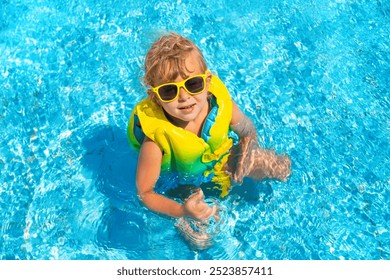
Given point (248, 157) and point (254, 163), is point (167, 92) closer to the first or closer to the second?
point (248, 157)

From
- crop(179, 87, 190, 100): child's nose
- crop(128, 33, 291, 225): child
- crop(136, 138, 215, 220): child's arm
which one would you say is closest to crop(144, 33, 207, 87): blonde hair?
crop(128, 33, 291, 225): child

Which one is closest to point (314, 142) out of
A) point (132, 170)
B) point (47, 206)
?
point (132, 170)

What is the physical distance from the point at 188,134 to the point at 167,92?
54 centimetres

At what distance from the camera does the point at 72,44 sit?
18.4 feet

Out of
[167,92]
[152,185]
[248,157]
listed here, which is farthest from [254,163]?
[167,92]

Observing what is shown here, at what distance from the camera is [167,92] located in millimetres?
3354

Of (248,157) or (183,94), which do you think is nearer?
(183,94)

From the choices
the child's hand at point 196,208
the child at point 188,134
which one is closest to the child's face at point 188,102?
the child at point 188,134

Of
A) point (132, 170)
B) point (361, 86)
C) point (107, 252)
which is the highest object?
point (361, 86)

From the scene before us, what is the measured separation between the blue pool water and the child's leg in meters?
0.17

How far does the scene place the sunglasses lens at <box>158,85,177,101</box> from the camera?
10.9 feet

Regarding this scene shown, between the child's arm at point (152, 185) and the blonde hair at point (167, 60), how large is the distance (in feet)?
1.74

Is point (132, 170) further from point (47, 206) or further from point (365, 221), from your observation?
point (365, 221)
